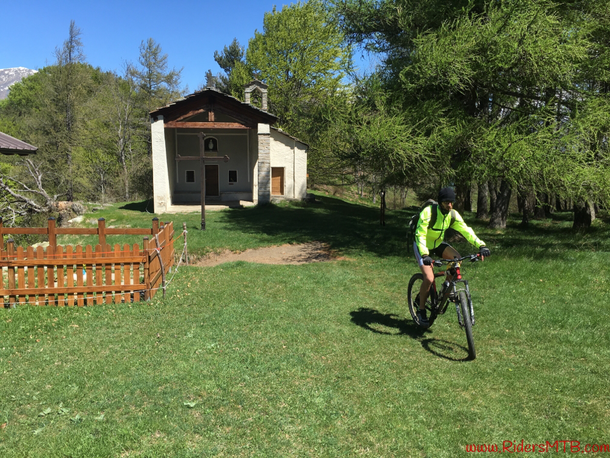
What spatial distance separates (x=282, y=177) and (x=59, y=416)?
2560 centimetres

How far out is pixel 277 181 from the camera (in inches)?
1144

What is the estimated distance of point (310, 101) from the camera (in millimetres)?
37938

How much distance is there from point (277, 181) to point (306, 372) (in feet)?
81.3

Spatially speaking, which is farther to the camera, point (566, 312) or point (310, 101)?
point (310, 101)

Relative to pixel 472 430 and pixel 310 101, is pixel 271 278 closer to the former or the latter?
pixel 472 430

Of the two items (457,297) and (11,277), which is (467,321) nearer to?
(457,297)

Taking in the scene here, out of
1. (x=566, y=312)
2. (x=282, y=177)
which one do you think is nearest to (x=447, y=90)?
(x=566, y=312)

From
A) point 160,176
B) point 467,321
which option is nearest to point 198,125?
point 160,176

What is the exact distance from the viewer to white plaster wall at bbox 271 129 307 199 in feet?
91.9

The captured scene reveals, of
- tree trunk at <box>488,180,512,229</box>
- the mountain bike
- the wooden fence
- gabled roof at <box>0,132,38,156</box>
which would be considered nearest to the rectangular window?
tree trunk at <box>488,180,512,229</box>

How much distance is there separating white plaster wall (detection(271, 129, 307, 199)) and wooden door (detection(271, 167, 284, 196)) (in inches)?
17.0

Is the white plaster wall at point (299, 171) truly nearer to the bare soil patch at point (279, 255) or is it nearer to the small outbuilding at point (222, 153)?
the small outbuilding at point (222, 153)

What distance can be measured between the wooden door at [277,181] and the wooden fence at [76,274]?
2137 cm

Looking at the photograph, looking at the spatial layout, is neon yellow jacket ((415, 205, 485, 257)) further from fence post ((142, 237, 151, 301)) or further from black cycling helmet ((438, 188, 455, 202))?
fence post ((142, 237, 151, 301))
